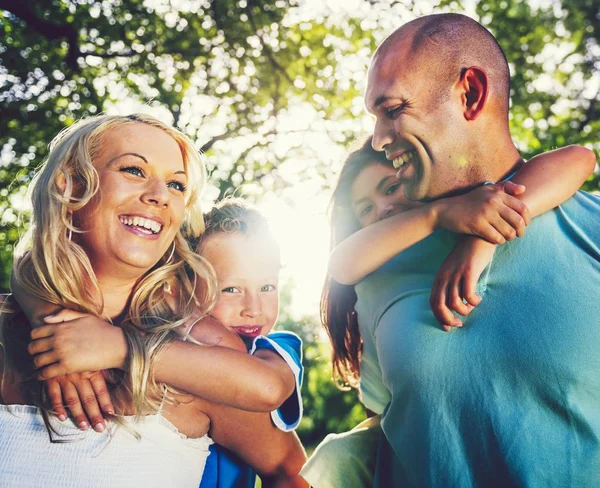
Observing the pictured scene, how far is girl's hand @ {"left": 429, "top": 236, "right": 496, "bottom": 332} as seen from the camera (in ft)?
5.31

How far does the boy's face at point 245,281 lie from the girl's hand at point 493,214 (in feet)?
3.98

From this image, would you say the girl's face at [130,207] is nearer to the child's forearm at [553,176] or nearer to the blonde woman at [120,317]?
the blonde woman at [120,317]

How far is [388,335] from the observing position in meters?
1.83

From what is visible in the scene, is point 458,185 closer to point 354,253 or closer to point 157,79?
point 354,253

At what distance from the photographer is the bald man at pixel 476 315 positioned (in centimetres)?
151

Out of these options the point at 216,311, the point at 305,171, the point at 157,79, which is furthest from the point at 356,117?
the point at 216,311

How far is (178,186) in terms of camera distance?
2391 millimetres

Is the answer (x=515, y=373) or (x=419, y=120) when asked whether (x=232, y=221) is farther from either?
(x=515, y=373)

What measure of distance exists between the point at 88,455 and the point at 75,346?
403mm

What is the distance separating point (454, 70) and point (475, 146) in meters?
0.30

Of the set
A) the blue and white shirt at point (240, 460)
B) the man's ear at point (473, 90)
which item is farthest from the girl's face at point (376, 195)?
the blue and white shirt at point (240, 460)

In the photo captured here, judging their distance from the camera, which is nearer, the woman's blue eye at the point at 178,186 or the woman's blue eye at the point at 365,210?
the woman's blue eye at the point at 178,186

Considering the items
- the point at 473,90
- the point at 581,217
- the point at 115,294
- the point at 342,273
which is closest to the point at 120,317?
the point at 115,294

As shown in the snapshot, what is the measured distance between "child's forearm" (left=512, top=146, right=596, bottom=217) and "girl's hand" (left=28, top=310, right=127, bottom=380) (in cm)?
146
